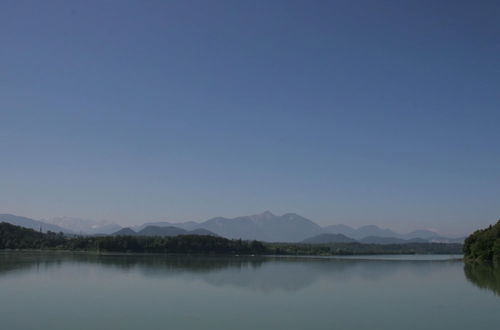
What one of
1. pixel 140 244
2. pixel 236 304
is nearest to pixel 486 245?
pixel 236 304

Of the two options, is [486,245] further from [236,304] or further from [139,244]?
[139,244]

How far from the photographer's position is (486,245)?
58406 mm

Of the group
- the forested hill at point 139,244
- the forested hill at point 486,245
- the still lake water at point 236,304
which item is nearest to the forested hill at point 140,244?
the forested hill at point 139,244

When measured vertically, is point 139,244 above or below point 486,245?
below

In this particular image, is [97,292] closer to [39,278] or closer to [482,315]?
[39,278]

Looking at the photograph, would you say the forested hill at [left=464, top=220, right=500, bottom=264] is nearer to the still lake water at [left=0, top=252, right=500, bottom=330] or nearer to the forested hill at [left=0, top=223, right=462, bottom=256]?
the still lake water at [left=0, top=252, right=500, bottom=330]

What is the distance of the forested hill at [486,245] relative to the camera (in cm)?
5516

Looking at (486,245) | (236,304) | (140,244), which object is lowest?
(236,304)


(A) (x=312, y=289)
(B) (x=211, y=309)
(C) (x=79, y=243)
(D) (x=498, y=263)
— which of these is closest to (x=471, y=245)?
(D) (x=498, y=263)

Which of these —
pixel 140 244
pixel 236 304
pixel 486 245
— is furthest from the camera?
pixel 140 244

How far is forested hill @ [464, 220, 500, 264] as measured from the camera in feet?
181

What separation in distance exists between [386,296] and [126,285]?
15975 mm

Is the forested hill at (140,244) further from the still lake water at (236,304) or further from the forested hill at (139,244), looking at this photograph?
the still lake water at (236,304)

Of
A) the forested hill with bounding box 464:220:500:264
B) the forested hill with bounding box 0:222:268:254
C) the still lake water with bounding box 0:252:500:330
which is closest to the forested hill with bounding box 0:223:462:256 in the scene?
the forested hill with bounding box 0:222:268:254
